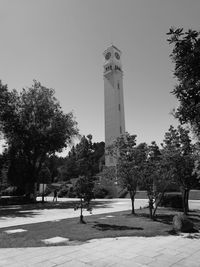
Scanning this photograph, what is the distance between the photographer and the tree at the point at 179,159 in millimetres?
16969

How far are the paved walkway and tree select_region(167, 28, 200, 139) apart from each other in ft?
13.8

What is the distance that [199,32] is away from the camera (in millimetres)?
4617

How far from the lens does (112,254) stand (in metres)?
7.56

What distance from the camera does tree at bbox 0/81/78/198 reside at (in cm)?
3271

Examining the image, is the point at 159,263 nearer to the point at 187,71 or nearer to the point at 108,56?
the point at 187,71

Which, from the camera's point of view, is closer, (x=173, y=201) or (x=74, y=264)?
(x=74, y=264)

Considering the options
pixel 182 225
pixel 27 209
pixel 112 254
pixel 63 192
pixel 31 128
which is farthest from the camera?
pixel 63 192

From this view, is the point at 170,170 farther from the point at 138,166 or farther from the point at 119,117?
the point at 119,117

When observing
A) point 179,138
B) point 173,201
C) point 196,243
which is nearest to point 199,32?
point 196,243

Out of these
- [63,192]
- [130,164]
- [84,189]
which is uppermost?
[130,164]

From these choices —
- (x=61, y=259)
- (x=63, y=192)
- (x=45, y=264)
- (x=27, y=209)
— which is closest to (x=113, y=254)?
(x=61, y=259)

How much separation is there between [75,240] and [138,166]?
26.8ft

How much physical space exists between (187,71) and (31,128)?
98.4 feet

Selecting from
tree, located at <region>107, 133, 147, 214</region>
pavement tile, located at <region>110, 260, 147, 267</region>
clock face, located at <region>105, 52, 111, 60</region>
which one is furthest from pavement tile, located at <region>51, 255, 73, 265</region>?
clock face, located at <region>105, 52, 111, 60</region>
